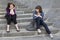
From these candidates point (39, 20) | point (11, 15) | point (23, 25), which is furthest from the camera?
point (23, 25)

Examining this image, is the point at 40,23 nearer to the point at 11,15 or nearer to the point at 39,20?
the point at 39,20

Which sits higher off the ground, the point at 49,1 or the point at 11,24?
the point at 49,1

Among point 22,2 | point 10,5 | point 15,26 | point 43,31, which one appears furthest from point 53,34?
point 22,2

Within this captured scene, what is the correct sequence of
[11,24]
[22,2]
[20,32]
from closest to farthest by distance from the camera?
[20,32]
[11,24]
[22,2]

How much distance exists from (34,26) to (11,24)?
87 cm

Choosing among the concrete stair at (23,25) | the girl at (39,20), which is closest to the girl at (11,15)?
the concrete stair at (23,25)

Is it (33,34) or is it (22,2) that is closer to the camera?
Answer: (33,34)

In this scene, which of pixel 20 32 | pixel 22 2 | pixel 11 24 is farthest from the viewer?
pixel 22 2

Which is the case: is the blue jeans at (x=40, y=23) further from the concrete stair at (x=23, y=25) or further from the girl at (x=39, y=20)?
the concrete stair at (x=23, y=25)

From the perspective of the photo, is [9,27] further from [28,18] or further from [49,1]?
[49,1]

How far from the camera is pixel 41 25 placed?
6.68 m

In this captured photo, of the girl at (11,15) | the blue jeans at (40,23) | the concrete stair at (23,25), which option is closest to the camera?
the concrete stair at (23,25)

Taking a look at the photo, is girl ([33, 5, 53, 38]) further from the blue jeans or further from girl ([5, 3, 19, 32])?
girl ([5, 3, 19, 32])

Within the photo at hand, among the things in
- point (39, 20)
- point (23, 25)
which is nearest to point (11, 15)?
point (23, 25)
